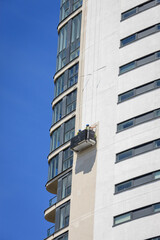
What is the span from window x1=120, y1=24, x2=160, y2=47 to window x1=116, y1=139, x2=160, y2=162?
37.1 feet

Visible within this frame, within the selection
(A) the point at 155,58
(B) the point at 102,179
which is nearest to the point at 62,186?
(B) the point at 102,179

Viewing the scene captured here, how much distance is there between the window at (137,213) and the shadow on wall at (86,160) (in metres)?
6.44

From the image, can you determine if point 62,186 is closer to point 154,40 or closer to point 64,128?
point 64,128

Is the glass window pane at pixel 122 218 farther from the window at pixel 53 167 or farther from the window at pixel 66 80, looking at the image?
the window at pixel 66 80

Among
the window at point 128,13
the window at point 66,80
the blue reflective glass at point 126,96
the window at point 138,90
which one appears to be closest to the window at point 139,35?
the window at point 128,13

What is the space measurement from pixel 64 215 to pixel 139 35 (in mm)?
17822

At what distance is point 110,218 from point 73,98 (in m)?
15.2

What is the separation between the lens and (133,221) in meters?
57.1

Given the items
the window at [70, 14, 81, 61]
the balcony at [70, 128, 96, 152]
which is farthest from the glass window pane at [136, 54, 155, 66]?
the window at [70, 14, 81, 61]

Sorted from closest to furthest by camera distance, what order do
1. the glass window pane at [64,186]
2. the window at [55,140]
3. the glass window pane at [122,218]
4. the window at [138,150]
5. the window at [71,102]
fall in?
the glass window pane at [122,218] → the window at [138,150] → the glass window pane at [64,186] → the window at [71,102] → the window at [55,140]

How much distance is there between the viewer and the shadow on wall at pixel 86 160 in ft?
208

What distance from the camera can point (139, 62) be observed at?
212 feet

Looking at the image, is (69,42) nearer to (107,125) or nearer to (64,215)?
(107,125)

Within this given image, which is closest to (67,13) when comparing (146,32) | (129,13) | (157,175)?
(129,13)
